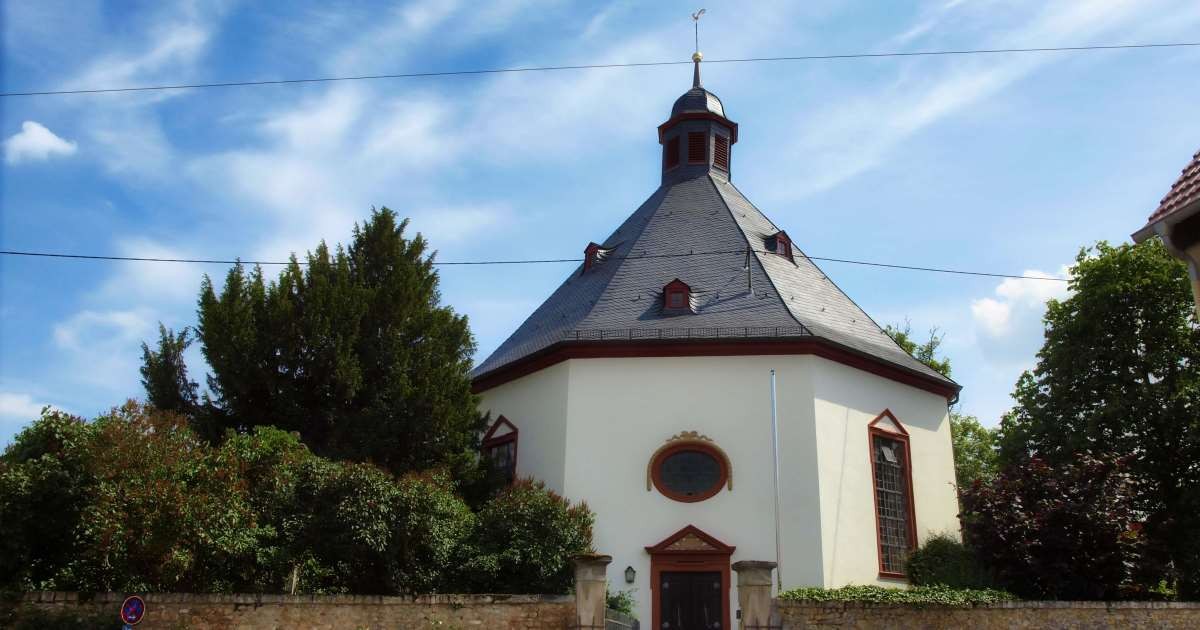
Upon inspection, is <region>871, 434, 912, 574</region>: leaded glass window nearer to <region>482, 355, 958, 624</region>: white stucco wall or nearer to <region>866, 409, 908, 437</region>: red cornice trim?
<region>866, 409, 908, 437</region>: red cornice trim

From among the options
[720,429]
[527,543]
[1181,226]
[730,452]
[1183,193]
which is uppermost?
[1183,193]

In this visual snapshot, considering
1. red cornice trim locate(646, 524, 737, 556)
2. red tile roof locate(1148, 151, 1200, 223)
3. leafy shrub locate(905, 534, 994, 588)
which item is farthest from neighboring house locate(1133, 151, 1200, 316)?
leafy shrub locate(905, 534, 994, 588)

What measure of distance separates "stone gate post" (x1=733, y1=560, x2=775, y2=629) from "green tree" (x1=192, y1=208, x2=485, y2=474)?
20.5 feet

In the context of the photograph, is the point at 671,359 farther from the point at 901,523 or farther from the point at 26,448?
the point at 26,448

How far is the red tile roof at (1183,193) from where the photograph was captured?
28.8 feet

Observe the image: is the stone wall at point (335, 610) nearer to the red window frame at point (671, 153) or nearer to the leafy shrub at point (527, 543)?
the leafy shrub at point (527, 543)

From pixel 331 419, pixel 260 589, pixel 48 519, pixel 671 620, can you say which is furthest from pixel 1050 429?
pixel 48 519

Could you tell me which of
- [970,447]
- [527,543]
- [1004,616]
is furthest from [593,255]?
[970,447]

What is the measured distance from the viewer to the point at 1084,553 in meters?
15.4

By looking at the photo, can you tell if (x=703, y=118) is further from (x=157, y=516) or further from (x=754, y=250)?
(x=157, y=516)

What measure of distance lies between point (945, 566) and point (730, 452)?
4.37 m

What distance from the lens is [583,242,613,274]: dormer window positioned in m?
21.9

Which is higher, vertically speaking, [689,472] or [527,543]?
[689,472]

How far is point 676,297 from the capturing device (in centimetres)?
1823
